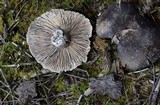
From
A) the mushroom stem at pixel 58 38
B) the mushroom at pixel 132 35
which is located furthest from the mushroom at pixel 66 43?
the mushroom at pixel 132 35

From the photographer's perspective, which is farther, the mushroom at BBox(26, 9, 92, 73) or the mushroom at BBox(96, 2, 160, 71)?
the mushroom at BBox(26, 9, 92, 73)

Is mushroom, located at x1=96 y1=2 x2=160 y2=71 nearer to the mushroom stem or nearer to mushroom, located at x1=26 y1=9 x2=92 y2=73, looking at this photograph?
mushroom, located at x1=26 y1=9 x2=92 y2=73

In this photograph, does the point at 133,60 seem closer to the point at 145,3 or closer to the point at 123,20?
the point at 123,20

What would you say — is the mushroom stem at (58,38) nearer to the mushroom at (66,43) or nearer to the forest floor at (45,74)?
the mushroom at (66,43)

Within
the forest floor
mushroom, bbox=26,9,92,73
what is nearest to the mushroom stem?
mushroom, bbox=26,9,92,73

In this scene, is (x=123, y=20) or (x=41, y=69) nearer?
(x=123, y=20)

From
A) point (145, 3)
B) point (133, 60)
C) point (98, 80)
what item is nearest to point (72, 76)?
point (98, 80)

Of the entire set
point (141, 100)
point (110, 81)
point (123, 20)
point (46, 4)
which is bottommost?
point (141, 100)
